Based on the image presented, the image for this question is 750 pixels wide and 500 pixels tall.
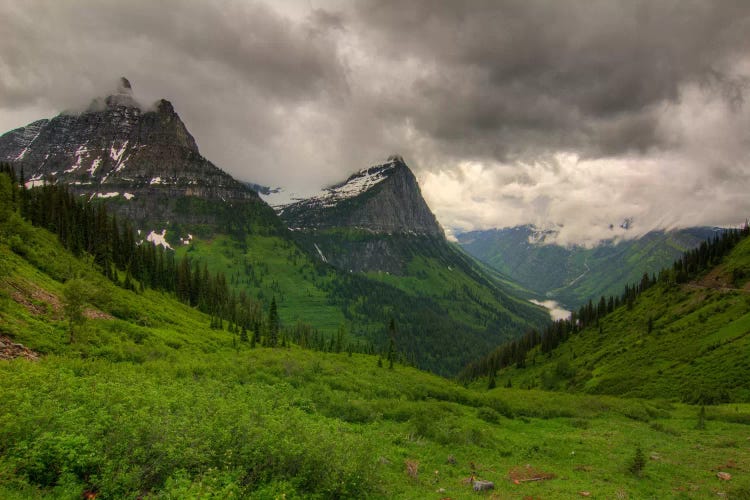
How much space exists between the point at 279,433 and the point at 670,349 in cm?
11706

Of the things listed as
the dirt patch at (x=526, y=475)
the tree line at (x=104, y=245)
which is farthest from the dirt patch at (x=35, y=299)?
the dirt patch at (x=526, y=475)

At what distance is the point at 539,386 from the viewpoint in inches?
4695

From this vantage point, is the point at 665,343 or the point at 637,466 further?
the point at 665,343

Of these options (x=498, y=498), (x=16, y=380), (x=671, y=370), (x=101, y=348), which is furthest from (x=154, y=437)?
(x=671, y=370)

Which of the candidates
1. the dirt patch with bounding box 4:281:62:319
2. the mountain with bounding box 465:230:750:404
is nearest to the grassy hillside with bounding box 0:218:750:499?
the dirt patch with bounding box 4:281:62:319

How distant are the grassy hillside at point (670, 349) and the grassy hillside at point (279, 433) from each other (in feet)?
95.2

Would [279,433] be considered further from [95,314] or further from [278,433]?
[95,314]

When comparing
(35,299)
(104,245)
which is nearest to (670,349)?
(35,299)

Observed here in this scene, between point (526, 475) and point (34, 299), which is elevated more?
point (34, 299)

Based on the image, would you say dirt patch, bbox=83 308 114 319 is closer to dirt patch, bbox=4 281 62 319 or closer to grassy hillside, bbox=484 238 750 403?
dirt patch, bbox=4 281 62 319

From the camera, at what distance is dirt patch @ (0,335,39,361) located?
2688cm

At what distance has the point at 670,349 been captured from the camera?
96750mm

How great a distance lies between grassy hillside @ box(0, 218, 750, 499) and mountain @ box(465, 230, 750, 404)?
3142cm

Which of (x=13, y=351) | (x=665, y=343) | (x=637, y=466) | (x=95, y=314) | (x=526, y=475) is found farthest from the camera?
(x=665, y=343)
